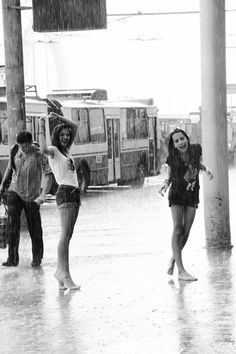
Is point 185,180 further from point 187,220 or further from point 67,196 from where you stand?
point 67,196

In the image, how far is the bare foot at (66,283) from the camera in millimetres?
10180

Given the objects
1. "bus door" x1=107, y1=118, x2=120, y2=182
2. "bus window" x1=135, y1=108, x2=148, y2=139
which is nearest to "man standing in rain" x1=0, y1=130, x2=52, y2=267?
"bus door" x1=107, y1=118, x2=120, y2=182

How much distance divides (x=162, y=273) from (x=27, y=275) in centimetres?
149

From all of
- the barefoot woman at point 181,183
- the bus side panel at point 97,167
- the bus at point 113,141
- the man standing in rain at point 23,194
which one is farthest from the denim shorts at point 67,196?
the bus side panel at point 97,167

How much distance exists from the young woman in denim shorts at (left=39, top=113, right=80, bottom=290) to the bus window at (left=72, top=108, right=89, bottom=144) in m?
19.3

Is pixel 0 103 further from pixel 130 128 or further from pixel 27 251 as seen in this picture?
pixel 27 251

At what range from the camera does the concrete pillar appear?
12.8 m

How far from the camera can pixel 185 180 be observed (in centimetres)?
1073

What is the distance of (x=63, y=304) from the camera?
9367 millimetres

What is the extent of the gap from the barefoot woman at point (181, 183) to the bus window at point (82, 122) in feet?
62.6

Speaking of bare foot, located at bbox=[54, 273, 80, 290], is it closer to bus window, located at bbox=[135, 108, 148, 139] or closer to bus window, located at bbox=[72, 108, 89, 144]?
bus window, located at bbox=[72, 108, 89, 144]

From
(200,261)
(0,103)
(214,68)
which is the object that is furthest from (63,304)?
(0,103)

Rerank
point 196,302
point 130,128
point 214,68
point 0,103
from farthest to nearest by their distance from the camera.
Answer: point 130,128 → point 0,103 → point 214,68 → point 196,302

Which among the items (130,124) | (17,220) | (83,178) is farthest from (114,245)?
(130,124)
